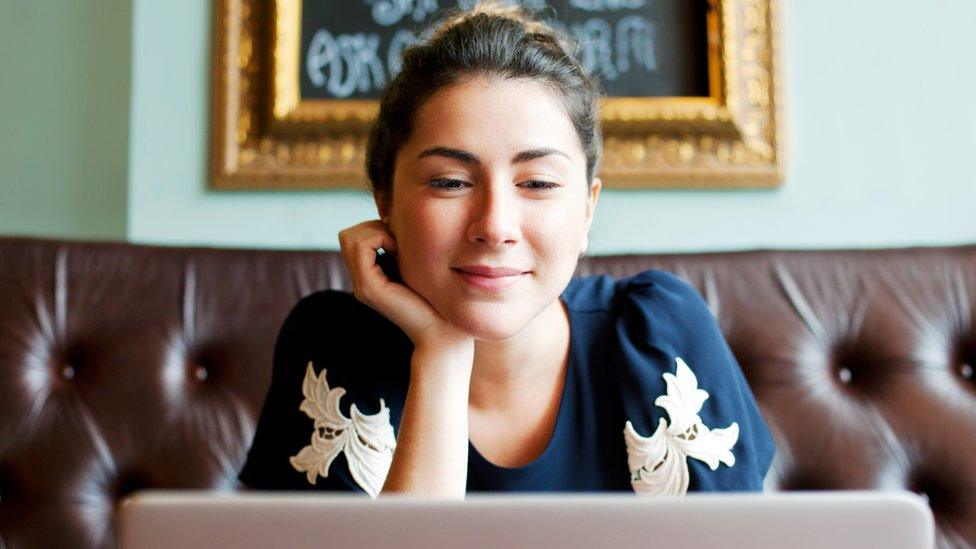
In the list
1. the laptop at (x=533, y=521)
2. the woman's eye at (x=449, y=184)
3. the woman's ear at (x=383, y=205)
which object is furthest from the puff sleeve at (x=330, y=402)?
the laptop at (x=533, y=521)

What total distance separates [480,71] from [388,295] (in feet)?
0.79

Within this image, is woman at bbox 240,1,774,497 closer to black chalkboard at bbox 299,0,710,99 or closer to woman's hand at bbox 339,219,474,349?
woman's hand at bbox 339,219,474,349

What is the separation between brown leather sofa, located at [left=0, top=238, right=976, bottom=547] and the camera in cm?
111

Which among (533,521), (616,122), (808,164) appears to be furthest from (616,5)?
(533,521)

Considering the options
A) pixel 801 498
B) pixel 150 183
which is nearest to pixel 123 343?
pixel 150 183

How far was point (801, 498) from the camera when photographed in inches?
14.0

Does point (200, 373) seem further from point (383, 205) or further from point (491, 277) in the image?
point (491, 277)

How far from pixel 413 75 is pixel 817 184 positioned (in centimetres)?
77

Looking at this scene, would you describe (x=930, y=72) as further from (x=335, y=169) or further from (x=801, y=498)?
(x=801, y=498)

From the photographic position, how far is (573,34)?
1452 millimetres

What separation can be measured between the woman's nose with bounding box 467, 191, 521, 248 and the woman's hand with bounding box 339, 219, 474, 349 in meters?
0.11

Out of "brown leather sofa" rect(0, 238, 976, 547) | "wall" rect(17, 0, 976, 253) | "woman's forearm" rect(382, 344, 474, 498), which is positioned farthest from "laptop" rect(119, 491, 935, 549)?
"wall" rect(17, 0, 976, 253)

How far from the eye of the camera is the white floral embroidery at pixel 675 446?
3.02ft

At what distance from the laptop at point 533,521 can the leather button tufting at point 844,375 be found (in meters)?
0.87
